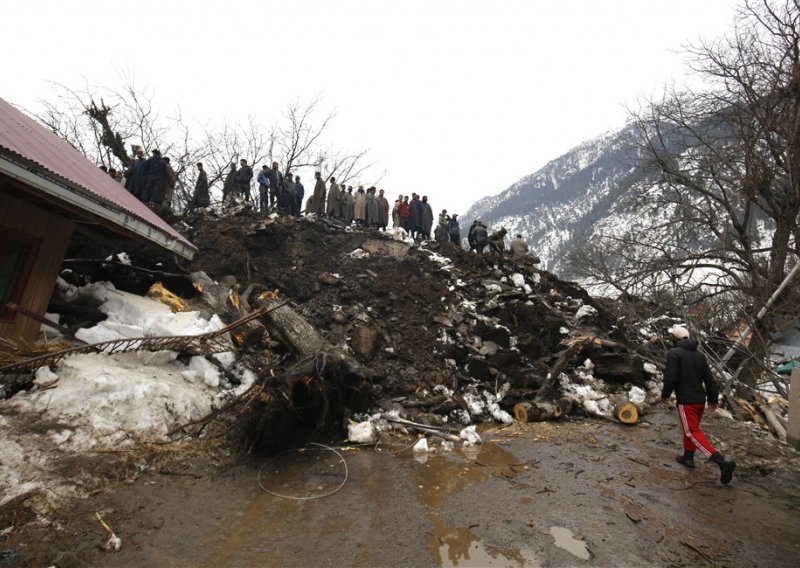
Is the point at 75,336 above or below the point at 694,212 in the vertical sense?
below

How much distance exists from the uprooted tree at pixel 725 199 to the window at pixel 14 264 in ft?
36.4

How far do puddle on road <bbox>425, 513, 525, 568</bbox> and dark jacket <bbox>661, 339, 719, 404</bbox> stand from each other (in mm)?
2944

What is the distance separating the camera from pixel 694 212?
36.4 ft

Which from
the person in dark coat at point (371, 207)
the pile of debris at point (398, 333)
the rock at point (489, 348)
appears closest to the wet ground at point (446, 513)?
the pile of debris at point (398, 333)

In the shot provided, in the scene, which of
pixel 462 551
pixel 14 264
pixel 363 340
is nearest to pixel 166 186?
pixel 14 264

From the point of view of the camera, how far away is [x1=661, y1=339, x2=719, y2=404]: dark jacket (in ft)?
15.2

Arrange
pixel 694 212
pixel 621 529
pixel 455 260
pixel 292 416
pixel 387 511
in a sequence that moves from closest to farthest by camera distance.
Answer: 1. pixel 621 529
2. pixel 387 511
3. pixel 292 416
4. pixel 694 212
5. pixel 455 260

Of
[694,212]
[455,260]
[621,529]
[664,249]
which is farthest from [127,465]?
[694,212]

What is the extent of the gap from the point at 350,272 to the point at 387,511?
752cm

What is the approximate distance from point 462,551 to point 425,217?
13.6 meters

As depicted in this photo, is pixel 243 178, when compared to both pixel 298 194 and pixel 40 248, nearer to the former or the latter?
pixel 298 194

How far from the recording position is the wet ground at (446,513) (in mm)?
2932

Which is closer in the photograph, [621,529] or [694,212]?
[621,529]

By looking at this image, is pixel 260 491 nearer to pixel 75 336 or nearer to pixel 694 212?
pixel 75 336
